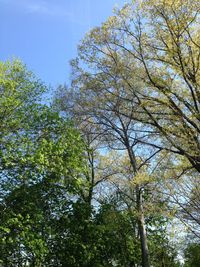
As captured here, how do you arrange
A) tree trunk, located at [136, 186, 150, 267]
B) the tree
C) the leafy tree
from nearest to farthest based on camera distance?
the tree < tree trunk, located at [136, 186, 150, 267] < the leafy tree

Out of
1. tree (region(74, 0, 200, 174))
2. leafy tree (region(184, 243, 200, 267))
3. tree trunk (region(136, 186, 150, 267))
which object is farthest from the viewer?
leafy tree (region(184, 243, 200, 267))

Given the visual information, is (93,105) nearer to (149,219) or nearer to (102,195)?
(102,195)

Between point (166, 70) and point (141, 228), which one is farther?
point (141, 228)

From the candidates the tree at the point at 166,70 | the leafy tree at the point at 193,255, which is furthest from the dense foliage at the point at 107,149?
the leafy tree at the point at 193,255

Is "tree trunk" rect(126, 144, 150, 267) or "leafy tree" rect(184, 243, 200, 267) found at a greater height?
"leafy tree" rect(184, 243, 200, 267)

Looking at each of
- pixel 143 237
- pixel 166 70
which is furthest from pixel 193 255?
pixel 166 70

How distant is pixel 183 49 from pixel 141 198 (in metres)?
8.93

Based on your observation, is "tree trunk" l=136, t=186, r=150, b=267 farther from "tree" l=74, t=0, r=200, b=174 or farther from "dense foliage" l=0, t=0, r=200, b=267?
"tree" l=74, t=0, r=200, b=174

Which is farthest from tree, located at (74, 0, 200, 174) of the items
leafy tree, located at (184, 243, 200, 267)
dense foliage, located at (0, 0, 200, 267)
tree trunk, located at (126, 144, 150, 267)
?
leafy tree, located at (184, 243, 200, 267)

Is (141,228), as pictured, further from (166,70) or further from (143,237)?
(166,70)

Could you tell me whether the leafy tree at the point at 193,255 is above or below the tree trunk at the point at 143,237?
above

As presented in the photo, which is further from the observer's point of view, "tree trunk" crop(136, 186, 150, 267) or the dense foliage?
"tree trunk" crop(136, 186, 150, 267)

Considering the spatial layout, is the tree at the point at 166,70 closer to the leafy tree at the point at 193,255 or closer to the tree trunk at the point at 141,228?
the tree trunk at the point at 141,228

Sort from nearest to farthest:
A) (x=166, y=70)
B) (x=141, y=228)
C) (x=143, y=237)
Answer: (x=166, y=70) → (x=143, y=237) → (x=141, y=228)
